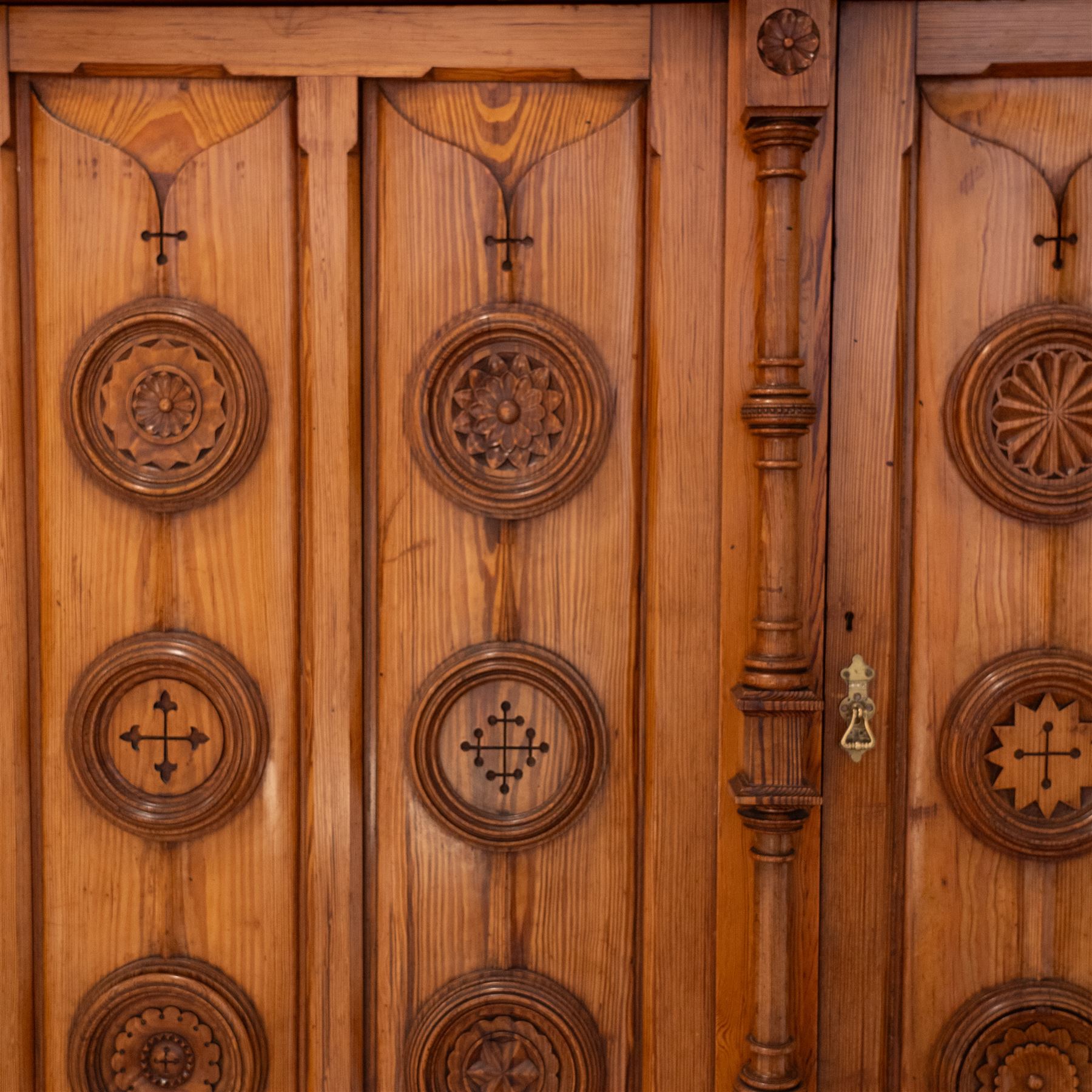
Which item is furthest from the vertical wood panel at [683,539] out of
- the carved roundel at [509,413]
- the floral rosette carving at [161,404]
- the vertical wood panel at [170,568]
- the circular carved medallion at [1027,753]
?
the floral rosette carving at [161,404]

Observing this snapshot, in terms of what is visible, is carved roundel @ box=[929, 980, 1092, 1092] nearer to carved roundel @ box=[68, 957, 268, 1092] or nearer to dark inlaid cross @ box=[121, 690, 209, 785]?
carved roundel @ box=[68, 957, 268, 1092]

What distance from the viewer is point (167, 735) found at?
1.79m

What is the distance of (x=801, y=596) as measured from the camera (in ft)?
5.54

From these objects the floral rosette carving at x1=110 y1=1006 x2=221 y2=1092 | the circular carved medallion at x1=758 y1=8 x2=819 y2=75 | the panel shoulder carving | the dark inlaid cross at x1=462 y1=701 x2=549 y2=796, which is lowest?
the floral rosette carving at x1=110 y1=1006 x2=221 y2=1092

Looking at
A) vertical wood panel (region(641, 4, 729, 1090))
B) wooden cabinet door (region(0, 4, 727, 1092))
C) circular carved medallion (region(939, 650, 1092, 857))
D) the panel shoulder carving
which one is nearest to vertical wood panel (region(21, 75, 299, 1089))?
wooden cabinet door (region(0, 4, 727, 1092))

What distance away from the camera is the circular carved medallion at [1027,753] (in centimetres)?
172

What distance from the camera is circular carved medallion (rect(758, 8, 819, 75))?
62.8 inches

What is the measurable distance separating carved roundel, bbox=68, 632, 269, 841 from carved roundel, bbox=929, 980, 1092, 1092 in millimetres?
1224

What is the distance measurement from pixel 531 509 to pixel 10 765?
95 cm

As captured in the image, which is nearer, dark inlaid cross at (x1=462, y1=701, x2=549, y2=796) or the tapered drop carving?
the tapered drop carving

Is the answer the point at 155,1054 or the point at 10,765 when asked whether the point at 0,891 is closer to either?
the point at 10,765

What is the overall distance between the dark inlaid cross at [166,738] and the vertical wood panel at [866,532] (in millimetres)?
1033

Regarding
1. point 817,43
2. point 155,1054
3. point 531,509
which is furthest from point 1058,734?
point 155,1054

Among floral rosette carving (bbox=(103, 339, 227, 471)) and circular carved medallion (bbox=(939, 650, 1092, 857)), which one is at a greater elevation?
floral rosette carving (bbox=(103, 339, 227, 471))
